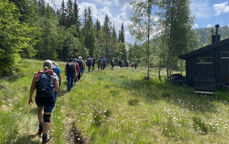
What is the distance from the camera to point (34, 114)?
538 centimetres

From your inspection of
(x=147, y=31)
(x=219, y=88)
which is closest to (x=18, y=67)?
(x=147, y=31)

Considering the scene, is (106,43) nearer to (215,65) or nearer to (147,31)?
(147,31)

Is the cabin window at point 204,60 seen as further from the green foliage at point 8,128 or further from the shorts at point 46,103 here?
the green foliage at point 8,128

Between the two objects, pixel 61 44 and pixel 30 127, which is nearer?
pixel 30 127

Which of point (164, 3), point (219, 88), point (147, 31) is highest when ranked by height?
point (164, 3)

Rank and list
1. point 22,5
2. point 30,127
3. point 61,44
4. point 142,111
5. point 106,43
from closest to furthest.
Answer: point 30,127, point 142,111, point 22,5, point 61,44, point 106,43

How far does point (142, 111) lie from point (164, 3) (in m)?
18.8

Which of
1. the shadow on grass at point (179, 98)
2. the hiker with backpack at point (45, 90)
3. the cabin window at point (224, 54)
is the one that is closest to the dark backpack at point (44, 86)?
the hiker with backpack at point (45, 90)

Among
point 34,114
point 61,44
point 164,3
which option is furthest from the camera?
point 61,44

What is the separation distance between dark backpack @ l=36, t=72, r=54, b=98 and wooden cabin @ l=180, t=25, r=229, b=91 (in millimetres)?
15611

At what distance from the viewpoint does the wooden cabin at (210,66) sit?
621 inches

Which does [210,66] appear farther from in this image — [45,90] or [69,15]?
[69,15]

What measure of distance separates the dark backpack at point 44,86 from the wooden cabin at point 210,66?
15.6 meters

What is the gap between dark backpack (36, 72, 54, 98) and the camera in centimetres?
362
